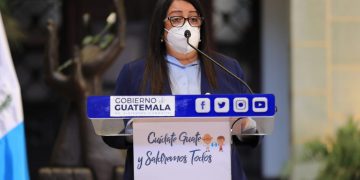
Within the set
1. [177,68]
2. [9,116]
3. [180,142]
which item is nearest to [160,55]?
Answer: [177,68]

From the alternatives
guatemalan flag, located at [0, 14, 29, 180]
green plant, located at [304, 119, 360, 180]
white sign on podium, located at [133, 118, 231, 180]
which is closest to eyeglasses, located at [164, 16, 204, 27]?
white sign on podium, located at [133, 118, 231, 180]

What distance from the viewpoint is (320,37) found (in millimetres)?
6562

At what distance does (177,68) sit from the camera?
2725mm

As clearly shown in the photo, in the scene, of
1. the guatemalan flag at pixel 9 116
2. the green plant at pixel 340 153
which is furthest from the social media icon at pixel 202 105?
the green plant at pixel 340 153

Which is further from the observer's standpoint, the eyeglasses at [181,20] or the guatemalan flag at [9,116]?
the guatemalan flag at [9,116]

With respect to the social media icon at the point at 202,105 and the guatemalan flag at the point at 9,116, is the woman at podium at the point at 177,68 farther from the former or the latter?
the guatemalan flag at the point at 9,116

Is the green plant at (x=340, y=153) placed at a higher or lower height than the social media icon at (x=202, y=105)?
lower

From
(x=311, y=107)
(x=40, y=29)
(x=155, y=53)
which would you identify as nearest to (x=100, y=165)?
(x=311, y=107)

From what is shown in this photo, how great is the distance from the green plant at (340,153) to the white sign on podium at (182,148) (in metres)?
3.20

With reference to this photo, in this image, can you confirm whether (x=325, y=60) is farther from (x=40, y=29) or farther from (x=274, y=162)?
(x=40, y=29)

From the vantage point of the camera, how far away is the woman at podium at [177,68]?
2670 mm

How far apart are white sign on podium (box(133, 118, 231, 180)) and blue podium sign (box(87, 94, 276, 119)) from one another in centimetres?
9

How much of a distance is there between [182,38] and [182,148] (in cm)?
37

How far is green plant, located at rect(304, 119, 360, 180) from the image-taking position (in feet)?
18.2
